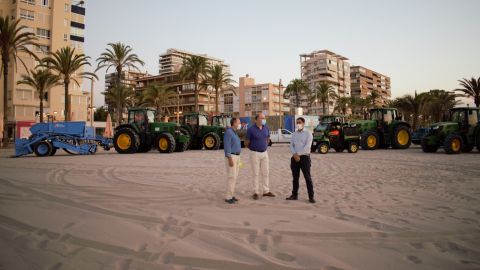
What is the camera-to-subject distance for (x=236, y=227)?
4.16 metres

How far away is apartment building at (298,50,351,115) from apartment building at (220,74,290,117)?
46.3ft

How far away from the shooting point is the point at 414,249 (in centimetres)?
339

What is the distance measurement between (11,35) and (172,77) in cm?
5701

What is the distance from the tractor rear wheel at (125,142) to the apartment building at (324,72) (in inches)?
2995

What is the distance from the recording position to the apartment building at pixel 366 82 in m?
113

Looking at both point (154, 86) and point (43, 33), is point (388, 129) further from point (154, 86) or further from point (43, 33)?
point (43, 33)

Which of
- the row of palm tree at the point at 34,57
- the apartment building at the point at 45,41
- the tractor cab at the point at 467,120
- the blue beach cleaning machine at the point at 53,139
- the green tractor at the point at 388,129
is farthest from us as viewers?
the apartment building at the point at 45,41

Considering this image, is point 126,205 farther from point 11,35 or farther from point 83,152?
point 11,35

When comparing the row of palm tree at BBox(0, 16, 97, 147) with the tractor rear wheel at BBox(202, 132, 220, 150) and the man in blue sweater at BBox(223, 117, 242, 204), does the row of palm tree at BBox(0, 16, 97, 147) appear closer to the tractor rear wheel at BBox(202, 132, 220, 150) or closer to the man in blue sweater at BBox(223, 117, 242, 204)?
the tractor rear wheel at BBox(202, 132, 220, 150)

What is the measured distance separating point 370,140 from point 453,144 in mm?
4683

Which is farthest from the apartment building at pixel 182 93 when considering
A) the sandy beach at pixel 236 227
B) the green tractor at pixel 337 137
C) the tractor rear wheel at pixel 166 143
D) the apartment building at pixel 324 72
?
the sandy beach at pixel 236 227

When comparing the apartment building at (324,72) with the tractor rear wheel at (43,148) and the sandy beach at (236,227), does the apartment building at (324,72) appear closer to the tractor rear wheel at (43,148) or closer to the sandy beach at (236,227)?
Result: the tractor rear wheel at (43,148)

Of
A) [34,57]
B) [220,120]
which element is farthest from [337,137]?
[34,57]

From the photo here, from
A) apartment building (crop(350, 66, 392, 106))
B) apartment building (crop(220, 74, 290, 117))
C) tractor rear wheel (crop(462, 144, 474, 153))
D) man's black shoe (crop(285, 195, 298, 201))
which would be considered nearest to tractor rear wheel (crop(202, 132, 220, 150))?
tractor rear wheel (crop(462, 144, 474, 153))
